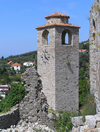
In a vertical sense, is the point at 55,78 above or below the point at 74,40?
below

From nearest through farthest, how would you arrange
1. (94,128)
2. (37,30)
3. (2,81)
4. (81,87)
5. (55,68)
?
(94,128) < (55,68) < (37,30) < (81,87) < (2,81)

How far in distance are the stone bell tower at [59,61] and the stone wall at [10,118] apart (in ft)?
23.2

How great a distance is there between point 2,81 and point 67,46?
1911cm

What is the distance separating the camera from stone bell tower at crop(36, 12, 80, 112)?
12875mm

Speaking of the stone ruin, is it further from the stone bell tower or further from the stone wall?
the stone bell tower

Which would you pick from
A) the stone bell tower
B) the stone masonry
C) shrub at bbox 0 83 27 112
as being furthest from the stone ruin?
the stone bell tower

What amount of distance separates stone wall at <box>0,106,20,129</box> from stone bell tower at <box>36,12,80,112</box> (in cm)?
708

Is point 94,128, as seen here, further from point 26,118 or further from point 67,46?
point 67,46

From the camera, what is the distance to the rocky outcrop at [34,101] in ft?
19.0

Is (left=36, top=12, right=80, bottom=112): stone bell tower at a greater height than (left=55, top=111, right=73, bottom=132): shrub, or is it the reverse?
(left=36, top=12, right=80, bottom=112): stone bell tower

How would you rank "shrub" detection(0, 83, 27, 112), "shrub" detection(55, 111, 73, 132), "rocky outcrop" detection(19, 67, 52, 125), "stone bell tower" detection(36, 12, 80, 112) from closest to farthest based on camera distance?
"shrub" detection(55, 111, 73, 132) → "rocky outcrop" detection(19, 67, 52, 125) → "shrub" detection(0, 83, 27, 112) → "stone bell tower" detection(36, 12, 80, 112)

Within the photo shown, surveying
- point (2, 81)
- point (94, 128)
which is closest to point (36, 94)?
point (94, 128)

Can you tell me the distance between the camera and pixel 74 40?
44.4ft

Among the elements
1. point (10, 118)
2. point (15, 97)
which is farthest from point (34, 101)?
point (15, 97)
